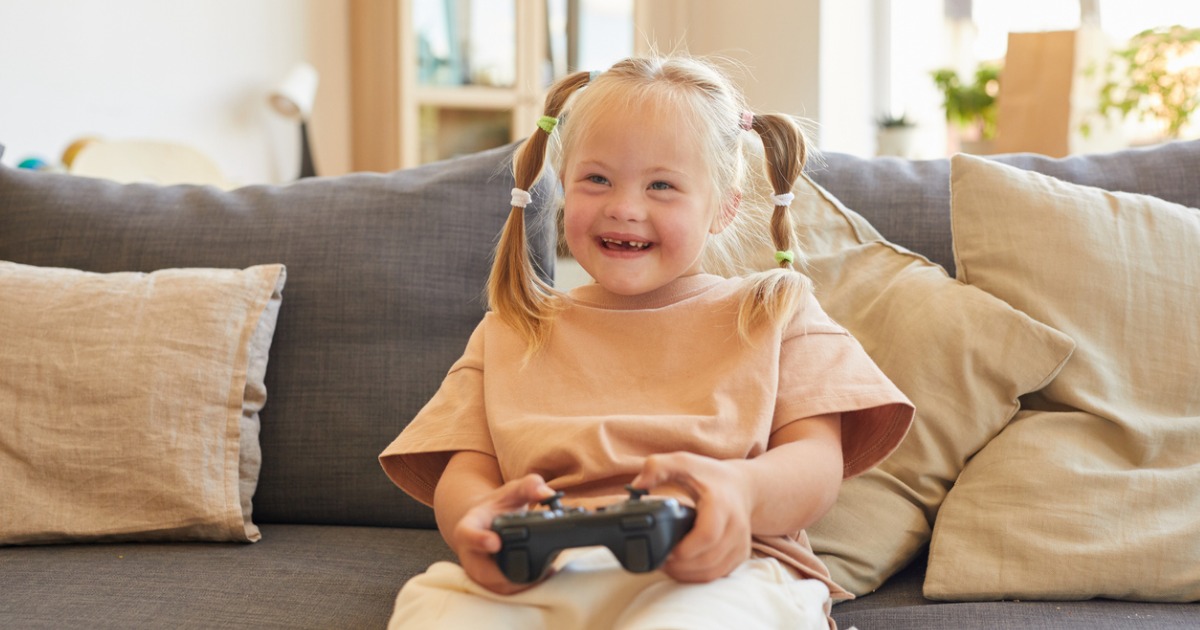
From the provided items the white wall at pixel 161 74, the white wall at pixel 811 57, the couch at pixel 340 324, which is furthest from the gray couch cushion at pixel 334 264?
the white wall at pixel 811 57

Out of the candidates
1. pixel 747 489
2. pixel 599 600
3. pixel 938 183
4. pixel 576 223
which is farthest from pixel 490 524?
pixel 938 183

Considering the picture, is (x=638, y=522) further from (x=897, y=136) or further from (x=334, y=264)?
(x=897, y=136)

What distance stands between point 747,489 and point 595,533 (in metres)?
0.18

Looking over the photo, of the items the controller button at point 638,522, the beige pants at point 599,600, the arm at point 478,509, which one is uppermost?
the controller button at point 638,522

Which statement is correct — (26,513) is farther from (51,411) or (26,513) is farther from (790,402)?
(790,402)

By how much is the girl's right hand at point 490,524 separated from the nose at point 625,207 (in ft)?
1.01

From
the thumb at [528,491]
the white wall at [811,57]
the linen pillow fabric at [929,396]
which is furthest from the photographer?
the white wall at [811,57]

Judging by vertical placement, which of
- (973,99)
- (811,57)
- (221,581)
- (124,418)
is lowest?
(221,581)

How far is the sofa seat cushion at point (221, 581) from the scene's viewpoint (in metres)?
1.21

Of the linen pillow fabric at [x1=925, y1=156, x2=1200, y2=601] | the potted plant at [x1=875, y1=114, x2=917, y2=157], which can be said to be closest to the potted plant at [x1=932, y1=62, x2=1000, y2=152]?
the potted plant at [x1=875, y1=114, x2=917, y2=157]

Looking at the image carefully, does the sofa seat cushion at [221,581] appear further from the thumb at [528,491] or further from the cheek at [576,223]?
the cheek at [576,223]

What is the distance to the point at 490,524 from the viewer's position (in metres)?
1.02

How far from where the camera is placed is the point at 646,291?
1280 mm

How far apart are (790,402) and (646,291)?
207 mm
